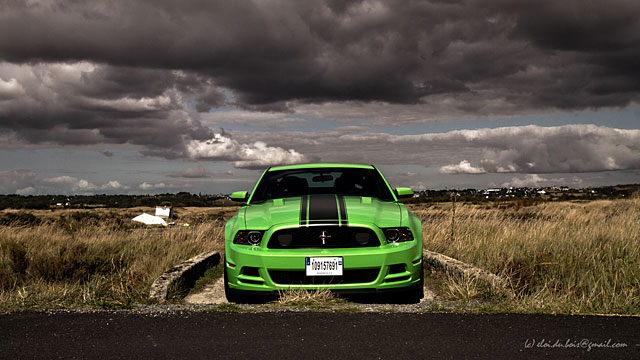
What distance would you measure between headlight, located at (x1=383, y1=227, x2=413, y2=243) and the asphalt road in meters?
0.85

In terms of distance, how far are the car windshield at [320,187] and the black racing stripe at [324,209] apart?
99 centimetres

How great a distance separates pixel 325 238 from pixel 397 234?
79cm

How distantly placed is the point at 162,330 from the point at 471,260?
18.9 feet

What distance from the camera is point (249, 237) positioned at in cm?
563

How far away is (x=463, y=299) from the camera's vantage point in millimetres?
6176

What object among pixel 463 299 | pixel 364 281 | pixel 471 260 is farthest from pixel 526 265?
pixel 364 281

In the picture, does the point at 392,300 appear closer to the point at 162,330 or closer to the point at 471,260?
the point at 162,330

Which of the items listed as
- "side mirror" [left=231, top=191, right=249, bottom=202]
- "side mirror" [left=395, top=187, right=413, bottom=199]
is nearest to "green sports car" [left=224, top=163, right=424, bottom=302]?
"side mirror" [left=395, top=187, right=413, bottom=199]

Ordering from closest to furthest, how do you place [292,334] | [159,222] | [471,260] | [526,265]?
[292,334], [526,265], [471,260], [159,222]

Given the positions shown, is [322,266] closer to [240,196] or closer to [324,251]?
[324,251]

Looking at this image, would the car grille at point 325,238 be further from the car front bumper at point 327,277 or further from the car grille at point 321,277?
the car grille at point 321,277

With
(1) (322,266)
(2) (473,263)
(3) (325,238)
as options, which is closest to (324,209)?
(3) (325,238)

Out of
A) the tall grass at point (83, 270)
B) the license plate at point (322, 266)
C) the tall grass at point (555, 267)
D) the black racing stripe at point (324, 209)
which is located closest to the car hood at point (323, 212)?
the black racing stripe at point (324, 209)

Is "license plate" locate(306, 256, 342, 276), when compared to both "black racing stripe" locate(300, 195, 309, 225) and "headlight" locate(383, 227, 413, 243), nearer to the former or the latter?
"black racing stripe" locate(300, 195, 309, 225)
